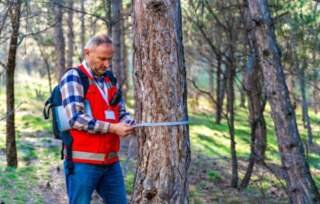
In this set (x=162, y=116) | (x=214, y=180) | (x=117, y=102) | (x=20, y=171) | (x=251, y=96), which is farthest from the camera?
(x=214, y=180)

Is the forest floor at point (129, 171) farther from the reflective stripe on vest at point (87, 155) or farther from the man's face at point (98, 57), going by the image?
the man's face at point (98, 57)

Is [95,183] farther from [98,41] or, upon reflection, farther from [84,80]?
[98,41]

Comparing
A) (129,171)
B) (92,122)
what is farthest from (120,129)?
(129,171)

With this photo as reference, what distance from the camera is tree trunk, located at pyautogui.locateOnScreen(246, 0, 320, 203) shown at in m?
7.17

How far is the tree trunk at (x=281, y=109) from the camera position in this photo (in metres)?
7.17

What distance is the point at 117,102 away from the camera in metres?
4.33

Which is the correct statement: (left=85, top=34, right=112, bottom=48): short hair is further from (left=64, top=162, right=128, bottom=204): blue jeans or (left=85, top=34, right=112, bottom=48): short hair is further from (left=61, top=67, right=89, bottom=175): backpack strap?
(left=64, top=162, right=128, bottom=204): blue jeans

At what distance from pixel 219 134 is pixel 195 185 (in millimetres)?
9268

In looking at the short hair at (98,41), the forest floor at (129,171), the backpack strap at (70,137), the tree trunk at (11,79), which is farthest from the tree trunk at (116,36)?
the backpack strap at (70,137)

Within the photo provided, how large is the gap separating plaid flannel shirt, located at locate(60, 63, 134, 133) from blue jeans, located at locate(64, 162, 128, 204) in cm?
36

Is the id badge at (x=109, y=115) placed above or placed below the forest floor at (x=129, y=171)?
above

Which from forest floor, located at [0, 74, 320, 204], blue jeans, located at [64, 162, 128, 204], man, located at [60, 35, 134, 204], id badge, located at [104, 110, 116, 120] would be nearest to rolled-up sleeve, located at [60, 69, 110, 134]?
man, located at [60, 35, 134, 204]

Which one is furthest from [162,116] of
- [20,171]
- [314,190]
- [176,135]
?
[20,171]

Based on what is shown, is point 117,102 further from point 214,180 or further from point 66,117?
point 214,180
